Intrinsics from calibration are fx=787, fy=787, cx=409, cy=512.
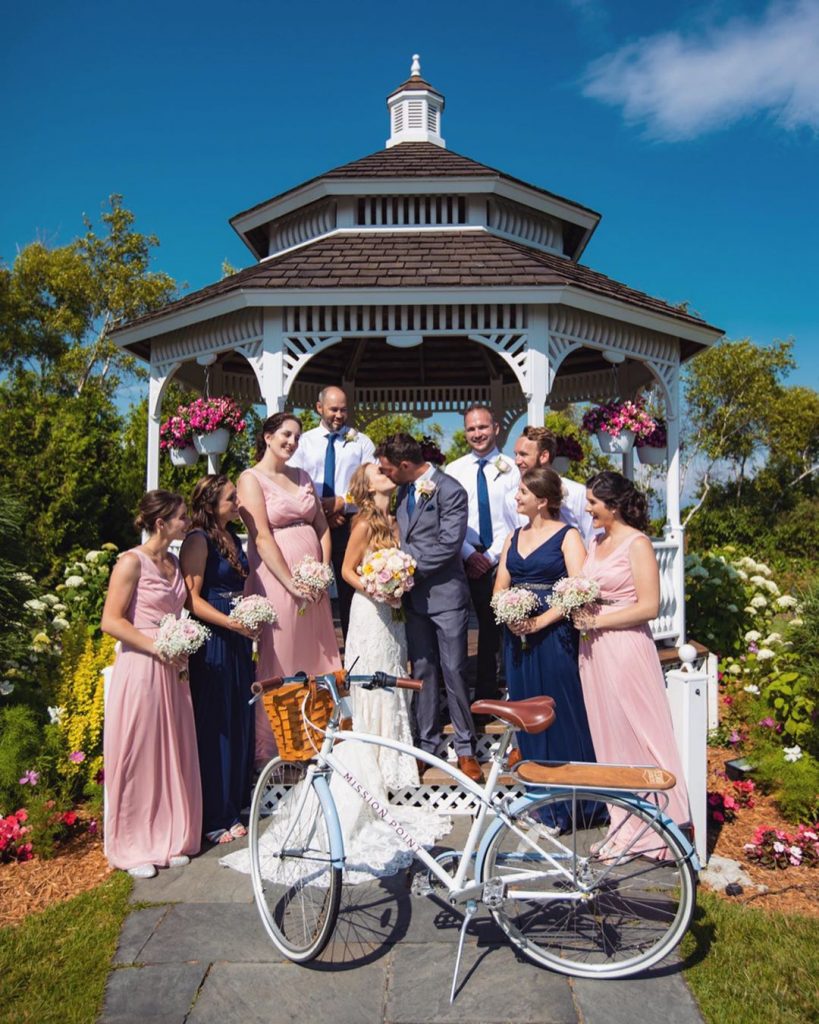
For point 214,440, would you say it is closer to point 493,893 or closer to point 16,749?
point 16,749

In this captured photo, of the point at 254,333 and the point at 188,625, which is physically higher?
the point at 254,333

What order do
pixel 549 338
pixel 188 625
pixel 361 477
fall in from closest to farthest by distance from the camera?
pixel 188 625, pixel 361 477, pixel 549 338

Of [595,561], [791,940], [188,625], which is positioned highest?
[595,561]

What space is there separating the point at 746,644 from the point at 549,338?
4684 millimetres

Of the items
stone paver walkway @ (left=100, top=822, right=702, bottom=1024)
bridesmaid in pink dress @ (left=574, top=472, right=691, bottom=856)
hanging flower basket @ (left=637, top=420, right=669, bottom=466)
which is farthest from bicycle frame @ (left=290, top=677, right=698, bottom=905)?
hanging flower basket @ (left=637, top=420, right=669, bottom=466)

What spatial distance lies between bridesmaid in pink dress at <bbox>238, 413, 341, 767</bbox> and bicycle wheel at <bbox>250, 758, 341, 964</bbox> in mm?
1358

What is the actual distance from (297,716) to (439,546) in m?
1.87

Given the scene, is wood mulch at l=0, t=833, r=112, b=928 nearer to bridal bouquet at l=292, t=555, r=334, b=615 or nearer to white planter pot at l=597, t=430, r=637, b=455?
bridal bouquet at l=292, t=555, r=334, b=615

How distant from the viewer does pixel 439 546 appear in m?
5.45

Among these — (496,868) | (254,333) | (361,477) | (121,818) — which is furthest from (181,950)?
(254,333)

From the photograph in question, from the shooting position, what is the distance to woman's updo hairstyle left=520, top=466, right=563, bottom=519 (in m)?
5.27

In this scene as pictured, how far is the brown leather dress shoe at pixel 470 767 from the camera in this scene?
5.45 m

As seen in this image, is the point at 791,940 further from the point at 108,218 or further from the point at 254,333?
the point at 108,218

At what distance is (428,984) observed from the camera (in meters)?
3.63
